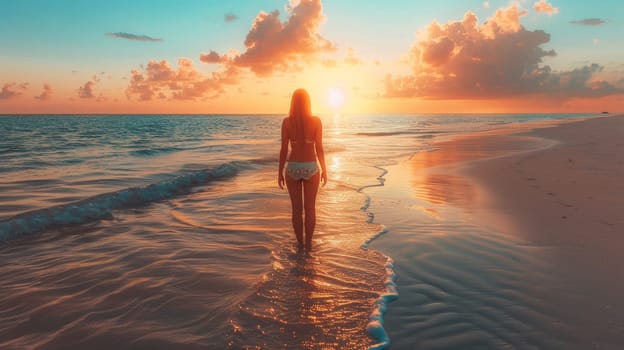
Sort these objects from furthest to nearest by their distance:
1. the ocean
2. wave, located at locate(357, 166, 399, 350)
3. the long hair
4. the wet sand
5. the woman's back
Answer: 1. the woman's back
2. the long hair
3. the wet sand
4. the ocean
5. wave, located at locate(357, 166, 399, 350)

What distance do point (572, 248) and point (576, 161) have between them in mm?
11041

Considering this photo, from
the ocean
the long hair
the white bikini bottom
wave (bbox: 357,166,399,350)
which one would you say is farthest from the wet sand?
the long hair

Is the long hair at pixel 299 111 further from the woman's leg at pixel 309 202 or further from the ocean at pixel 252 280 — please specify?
the ocean at pixel 252 280

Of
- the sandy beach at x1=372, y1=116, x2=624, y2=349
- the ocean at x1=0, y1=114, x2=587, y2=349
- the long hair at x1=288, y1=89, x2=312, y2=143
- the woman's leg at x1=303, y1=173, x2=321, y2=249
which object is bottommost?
the ocean at x1=0, y1=114, x2=587, y2=349

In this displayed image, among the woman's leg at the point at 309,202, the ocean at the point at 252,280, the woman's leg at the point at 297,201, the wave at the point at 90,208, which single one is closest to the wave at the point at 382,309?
the ocean at the point at 252,280

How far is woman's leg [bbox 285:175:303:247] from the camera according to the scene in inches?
234

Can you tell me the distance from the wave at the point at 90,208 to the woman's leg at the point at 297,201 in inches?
206

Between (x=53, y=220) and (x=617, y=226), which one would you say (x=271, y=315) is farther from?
(x=53, y=220)

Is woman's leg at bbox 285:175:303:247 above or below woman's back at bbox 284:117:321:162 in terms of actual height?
below

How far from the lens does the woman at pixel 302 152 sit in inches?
225

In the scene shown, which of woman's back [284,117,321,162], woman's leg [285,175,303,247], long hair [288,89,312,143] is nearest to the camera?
long hair [288,89,312,143]

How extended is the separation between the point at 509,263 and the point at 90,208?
349 inches

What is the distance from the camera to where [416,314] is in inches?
151

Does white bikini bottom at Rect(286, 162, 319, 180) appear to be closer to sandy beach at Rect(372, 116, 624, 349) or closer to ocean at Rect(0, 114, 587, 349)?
ocean at Rect(0, 114, 587, 349)
